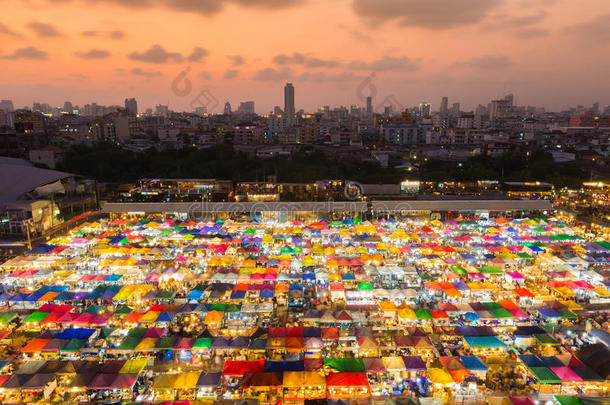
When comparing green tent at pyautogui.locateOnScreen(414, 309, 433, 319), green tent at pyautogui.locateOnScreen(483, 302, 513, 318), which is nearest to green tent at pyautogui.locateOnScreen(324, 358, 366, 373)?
green tent at pyautogui.locateOnScreen(414, 309, 433, 319)

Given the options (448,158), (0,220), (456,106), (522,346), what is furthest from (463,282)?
(456,106)

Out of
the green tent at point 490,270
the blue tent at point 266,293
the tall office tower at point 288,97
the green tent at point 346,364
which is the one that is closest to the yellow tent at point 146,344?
the blue tent at point 266,293

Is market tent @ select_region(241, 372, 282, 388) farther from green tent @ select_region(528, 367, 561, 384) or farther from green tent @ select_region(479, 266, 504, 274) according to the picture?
green tent @ select_region(479, 266, 504, 274)

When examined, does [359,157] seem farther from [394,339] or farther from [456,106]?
[456,106]

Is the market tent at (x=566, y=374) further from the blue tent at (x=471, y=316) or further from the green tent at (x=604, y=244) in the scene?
the green tent at (x=604, y=244)

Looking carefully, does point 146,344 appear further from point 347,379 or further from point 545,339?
point 545,339

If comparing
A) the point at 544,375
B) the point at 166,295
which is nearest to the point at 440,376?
the point at 544,375
